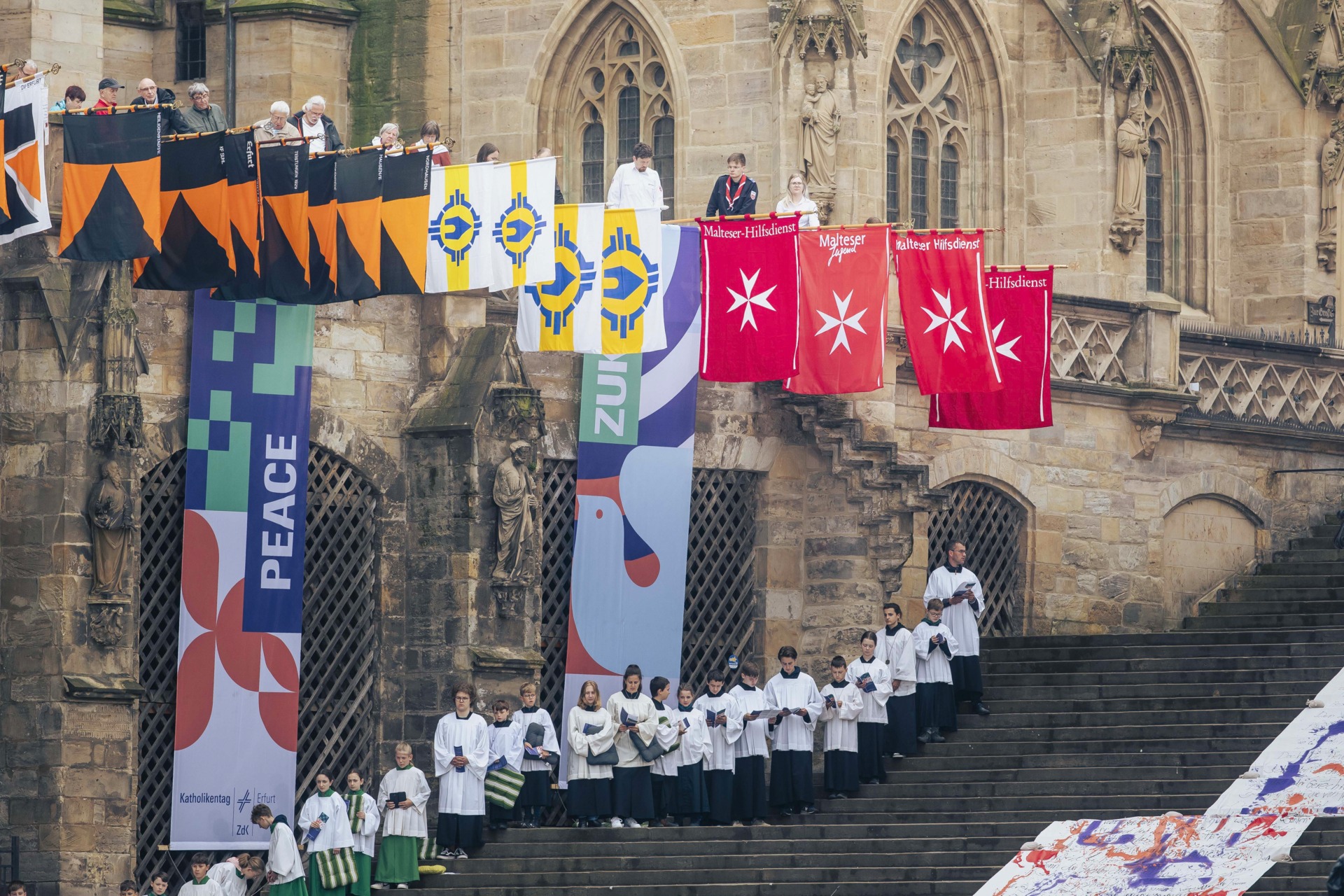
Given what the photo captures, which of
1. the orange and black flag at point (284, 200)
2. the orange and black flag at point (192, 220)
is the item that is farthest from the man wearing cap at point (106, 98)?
the orange and black flag at point (284, 200)

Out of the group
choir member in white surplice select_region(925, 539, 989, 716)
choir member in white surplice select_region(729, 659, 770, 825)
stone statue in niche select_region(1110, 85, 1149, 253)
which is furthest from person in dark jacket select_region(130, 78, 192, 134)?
stone statue in niche select_region(1110, 85, 1149, 253)

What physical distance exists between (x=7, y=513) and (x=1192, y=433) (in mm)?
15924

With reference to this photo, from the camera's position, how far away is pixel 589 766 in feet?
110

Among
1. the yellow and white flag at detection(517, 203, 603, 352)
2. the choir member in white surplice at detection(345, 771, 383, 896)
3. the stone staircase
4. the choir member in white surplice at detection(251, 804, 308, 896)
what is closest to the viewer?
the stone staircase

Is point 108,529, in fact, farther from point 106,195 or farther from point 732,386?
point 732,386

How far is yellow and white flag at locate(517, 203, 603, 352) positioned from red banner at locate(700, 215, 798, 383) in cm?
140

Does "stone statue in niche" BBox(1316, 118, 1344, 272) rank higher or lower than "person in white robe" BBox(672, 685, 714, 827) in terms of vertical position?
higher

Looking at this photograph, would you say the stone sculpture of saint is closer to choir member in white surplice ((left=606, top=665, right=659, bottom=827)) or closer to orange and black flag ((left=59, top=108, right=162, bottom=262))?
choir member in white surplice ((left=606, top=665, right=659, bottom=827))

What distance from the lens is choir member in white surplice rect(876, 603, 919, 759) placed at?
34875 mm

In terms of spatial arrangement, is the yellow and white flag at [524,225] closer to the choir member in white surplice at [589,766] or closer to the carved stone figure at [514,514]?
the carved stone figure at [514,514]

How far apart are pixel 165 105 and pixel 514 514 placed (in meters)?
5.52

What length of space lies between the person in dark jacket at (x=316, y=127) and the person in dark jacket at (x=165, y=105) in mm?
1284

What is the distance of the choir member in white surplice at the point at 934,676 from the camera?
3509 cm

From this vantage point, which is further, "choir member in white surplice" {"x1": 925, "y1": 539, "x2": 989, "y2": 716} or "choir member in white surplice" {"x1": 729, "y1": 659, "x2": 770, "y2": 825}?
"choir member in white surplice" {"x1": 925, "y1": 539, "x2": 989, "y2": 716}
